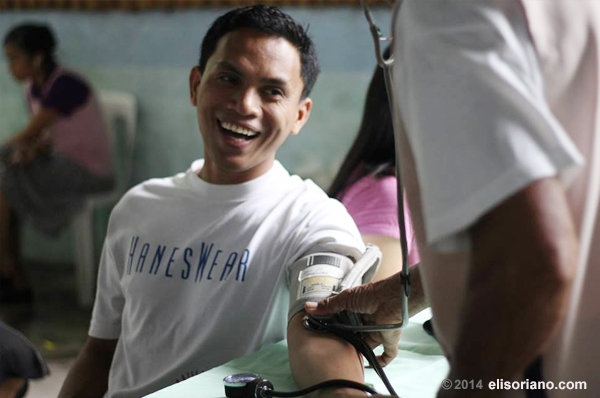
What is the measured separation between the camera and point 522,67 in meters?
0.69

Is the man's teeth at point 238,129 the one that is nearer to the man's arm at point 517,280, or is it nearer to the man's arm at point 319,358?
the man's arm at point 319,358

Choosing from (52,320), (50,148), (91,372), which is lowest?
(52,320)

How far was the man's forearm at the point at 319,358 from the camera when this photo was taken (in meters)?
1.11

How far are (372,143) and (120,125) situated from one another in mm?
2646

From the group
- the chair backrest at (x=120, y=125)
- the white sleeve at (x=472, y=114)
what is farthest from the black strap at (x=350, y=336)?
the chair backrest at (x=120, y=125)

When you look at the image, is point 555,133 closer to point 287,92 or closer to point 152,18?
point 287,92

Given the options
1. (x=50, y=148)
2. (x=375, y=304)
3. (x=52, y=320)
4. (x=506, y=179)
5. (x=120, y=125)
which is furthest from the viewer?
(x=120, y=125)

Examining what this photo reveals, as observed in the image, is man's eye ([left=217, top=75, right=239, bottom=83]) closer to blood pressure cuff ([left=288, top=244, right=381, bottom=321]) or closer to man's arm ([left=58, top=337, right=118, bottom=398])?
blood pressure cuff ([left=288, top=244, right=381, bottom=321])

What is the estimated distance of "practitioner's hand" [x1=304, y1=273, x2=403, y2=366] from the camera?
1.16 meters

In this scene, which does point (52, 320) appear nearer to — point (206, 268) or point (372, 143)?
point (372, 143)

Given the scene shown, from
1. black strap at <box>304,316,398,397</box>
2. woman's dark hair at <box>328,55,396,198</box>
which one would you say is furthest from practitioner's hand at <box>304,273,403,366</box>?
woman's dark hair at <box>328,55,396,198</box>

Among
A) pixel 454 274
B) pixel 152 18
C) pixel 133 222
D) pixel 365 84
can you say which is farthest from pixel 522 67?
pixel 152 18

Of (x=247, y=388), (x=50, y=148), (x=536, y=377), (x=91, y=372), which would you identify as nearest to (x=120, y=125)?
(x=50, y=148)

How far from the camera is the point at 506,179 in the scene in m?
0.65
